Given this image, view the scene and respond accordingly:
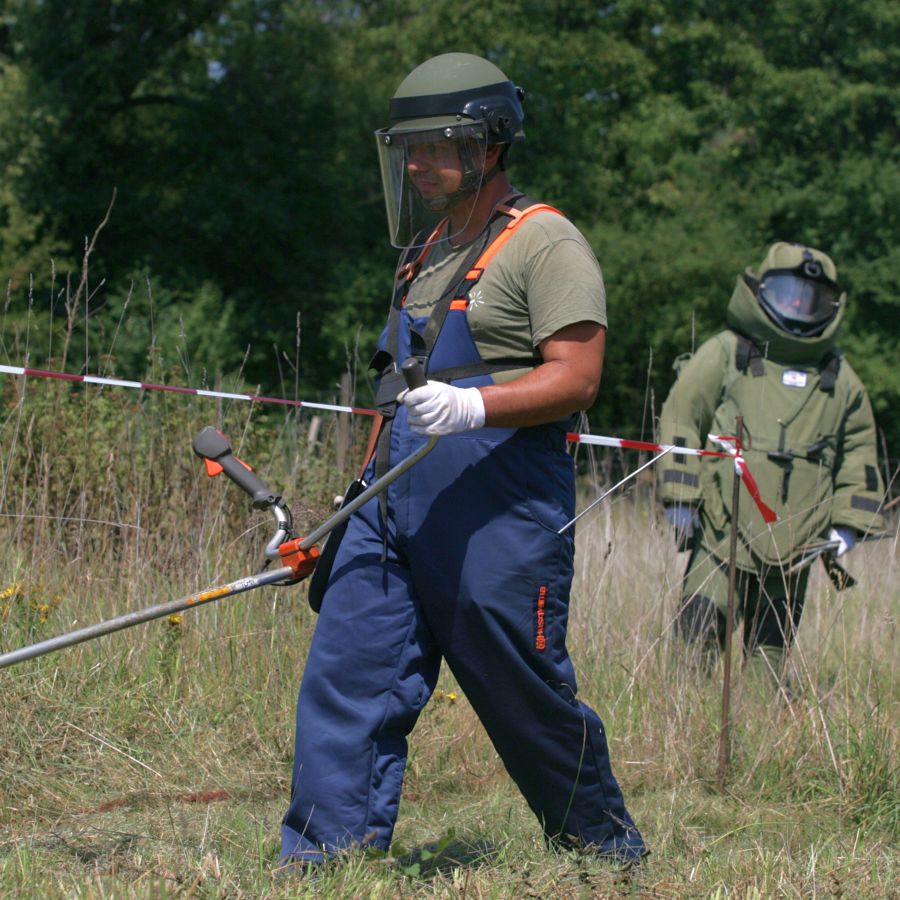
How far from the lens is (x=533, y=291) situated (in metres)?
3.20

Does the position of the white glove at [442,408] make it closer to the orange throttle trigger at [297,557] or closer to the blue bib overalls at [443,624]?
the blue bib overalls at [443,624]

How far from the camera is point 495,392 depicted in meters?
3.08

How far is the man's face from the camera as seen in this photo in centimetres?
334

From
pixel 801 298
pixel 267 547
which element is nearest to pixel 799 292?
pixel 801 298

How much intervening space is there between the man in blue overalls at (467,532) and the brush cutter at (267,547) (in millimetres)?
95

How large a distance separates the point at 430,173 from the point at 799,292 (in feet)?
8.82

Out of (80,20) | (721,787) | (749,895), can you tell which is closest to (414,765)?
(721,787)

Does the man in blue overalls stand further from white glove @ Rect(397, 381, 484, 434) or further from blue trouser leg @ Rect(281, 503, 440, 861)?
white glove @ Rect(397, 381, 484, 434)

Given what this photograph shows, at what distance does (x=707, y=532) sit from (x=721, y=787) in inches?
53.6

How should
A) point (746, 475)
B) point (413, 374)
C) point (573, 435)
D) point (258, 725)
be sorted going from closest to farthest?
point (413, 374), point (573, 435), point (258, 725), point (746, 475)

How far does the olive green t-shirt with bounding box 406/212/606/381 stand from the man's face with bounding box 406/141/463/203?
204 millimetres

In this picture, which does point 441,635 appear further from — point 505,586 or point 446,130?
point 446,130

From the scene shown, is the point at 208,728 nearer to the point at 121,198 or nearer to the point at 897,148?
the point at 121,198

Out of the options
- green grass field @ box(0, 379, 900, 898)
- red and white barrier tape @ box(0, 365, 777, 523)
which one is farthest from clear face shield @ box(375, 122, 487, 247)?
green grass field @ box(0, 379, 900, 898)
